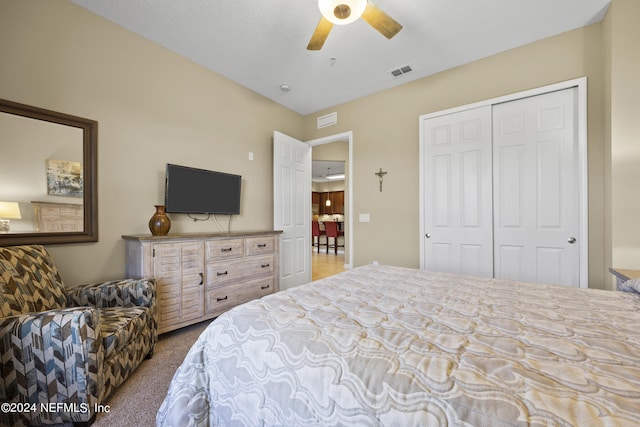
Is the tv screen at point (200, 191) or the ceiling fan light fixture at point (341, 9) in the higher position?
the ceiling fan light fixture at point (341, 9)

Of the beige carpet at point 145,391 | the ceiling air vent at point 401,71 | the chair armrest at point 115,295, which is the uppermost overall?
Result: the ceiling air vent at point 401,71

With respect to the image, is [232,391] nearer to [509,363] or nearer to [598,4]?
[509,363]

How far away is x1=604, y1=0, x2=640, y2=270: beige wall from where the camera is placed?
2.12m

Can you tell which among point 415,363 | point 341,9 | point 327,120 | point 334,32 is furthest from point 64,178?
point 327,120

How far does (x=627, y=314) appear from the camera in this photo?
3.70 ft

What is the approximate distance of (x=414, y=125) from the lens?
346 centimetres

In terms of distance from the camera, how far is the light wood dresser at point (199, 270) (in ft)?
7.60

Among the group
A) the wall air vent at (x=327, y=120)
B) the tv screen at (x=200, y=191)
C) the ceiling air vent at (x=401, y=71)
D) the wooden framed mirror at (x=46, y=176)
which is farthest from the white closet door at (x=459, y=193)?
the wooden framed mirror at (x=46, y=176)

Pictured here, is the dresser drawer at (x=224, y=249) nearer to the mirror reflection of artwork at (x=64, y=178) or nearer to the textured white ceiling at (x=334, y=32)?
the mirror reflection of artwork at (x=64, y=178)

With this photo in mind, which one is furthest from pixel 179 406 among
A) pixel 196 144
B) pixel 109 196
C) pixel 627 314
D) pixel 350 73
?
pixel 350 73

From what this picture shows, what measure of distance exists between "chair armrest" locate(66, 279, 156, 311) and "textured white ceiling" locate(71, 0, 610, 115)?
2.35 m

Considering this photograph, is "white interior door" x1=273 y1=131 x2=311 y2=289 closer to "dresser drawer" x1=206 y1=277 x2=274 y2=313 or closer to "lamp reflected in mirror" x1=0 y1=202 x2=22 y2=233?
"dresser drawer" x1=206 y1=277 x2=274 y2=313

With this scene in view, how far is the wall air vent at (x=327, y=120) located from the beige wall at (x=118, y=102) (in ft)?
4.53

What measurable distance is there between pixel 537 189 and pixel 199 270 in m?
3.51
